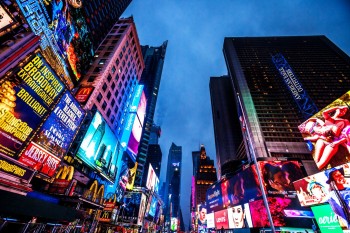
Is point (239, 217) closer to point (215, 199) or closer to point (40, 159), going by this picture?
point (215, 199)

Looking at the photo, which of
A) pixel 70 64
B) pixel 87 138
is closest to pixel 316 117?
pixel 87 138

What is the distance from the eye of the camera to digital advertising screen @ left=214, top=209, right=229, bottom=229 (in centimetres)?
4584

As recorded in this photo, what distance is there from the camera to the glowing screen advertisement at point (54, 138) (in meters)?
14.0

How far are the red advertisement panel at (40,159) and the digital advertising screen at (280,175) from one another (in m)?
39.8

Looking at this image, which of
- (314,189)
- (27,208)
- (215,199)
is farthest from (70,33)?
(215,199)

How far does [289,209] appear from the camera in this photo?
33594 millimetres

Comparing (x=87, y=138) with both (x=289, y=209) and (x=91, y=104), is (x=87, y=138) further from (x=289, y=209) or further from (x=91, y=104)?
(x=289, y=209)

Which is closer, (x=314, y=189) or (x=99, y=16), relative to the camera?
(x=314, y=189)

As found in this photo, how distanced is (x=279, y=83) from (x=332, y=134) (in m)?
95.3

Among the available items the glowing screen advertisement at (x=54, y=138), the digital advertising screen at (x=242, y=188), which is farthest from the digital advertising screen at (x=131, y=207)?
the glowing screen advertisement at (x=54, y=138)

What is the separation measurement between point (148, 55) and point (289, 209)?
482 feet

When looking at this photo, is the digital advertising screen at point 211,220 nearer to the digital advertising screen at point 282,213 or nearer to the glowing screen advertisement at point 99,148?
the digital advertising screen at point 282,213

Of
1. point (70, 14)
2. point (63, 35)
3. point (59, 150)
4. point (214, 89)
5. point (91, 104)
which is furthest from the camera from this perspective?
point (214, 89)

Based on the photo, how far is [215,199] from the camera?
191ft
